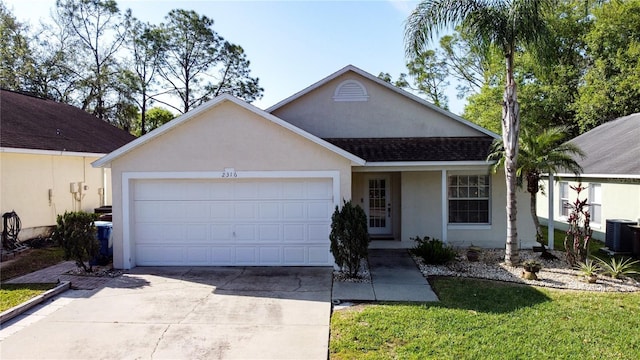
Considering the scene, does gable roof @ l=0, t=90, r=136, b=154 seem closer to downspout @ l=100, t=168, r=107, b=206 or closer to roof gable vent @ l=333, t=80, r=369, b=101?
downspout @ l=100, t=168, r=107, b=206

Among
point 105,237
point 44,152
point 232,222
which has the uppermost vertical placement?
point 44,152

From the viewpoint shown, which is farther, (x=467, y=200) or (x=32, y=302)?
(x=467, y=200)

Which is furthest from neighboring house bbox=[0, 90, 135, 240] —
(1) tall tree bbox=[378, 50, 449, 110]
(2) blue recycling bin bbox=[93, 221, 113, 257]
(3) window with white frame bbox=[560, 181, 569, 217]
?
(1) tall tree bbox=[378, 50, 449, 110]

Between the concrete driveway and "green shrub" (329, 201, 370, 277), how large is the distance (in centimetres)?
68

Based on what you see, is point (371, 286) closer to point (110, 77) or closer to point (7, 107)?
point (7, 107)

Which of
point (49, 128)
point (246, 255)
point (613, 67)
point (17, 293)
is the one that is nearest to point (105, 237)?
point (17, 293)

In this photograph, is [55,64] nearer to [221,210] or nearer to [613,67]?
[221,210]

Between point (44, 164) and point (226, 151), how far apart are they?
294 inches

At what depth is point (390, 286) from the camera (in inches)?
323

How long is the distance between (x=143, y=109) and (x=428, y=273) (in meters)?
29.7

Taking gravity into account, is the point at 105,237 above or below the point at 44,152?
below

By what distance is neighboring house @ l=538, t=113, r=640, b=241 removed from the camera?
12.3 metres

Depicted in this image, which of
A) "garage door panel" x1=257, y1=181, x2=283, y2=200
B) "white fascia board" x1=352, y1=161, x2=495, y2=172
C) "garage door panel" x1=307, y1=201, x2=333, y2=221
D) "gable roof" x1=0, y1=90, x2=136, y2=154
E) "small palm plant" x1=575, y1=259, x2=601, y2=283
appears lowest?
"small palm plant" x1=575, y1=259, x2=601, y2=283

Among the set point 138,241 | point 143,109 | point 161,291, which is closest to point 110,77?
point 143,109
